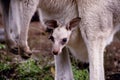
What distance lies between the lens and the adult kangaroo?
15.4ft

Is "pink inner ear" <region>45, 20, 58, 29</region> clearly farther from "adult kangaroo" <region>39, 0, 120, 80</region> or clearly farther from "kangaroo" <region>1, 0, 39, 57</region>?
"kangaroo" <region>1, 0, 39, 57</region>

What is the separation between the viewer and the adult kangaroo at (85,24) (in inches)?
185

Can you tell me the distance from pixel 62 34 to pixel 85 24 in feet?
0.72

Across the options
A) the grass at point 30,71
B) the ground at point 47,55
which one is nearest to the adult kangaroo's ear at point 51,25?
the ground at point 47,55

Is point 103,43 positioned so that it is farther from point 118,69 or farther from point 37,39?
point 37,39

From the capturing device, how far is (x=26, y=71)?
582 centimetres

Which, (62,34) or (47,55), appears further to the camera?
(47,55)

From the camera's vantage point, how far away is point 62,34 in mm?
4707

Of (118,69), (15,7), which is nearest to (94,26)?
(15,7)

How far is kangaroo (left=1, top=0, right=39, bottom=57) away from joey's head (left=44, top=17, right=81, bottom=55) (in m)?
0.24

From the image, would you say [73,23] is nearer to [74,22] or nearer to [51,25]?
[74,22]

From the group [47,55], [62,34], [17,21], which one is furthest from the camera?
[47,55]

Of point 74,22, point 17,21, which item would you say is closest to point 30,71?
point 17,21

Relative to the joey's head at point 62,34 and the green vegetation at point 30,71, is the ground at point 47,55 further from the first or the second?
the joey's head at point 62,34
